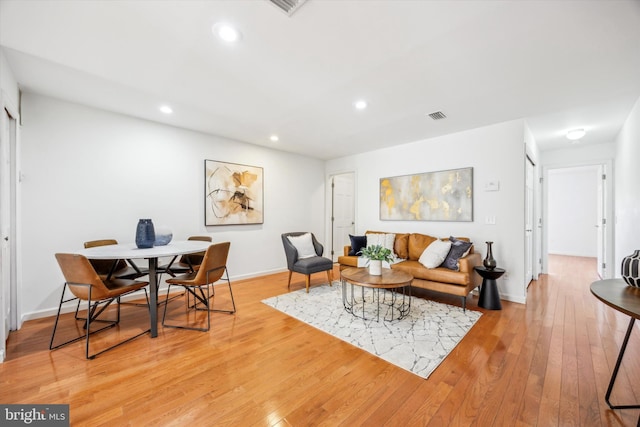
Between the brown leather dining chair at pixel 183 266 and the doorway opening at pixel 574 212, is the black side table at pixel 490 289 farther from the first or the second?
the doorway opening at pixel 574 212

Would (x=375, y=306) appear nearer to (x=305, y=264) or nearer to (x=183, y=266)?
(x=305, y=264)

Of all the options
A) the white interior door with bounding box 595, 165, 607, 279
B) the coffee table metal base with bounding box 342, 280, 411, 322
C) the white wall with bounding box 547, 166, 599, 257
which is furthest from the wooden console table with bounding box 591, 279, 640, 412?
the white wall with bounding box 547, 166, 599, 257

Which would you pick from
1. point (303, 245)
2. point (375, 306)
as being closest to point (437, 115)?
point (375, 306)

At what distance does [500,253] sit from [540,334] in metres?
1.37

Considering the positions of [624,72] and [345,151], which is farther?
[345,151]

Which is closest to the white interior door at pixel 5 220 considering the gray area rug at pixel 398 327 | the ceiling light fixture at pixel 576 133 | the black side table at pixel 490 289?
the gray area rug at pixel 398 327

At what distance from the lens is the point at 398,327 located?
2.75 metres

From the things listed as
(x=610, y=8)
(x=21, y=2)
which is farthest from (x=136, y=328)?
(x=610, y=8)

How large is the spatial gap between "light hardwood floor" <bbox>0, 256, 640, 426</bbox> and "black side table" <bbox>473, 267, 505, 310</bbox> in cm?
46

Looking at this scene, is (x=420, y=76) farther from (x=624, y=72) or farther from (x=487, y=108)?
(x=624, y=72)

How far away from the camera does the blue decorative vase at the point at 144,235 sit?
9.11ft

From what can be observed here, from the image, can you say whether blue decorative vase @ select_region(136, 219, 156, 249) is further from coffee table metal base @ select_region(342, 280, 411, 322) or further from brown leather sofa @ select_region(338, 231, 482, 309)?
brown leather sofa @ select_region(338, 231, 482, 309)

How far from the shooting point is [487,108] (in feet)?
10.6

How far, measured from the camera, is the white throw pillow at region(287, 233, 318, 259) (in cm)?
432
